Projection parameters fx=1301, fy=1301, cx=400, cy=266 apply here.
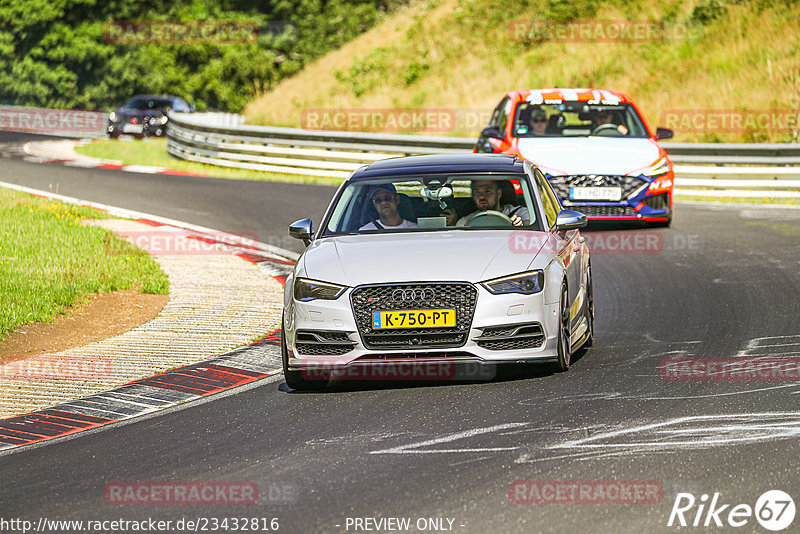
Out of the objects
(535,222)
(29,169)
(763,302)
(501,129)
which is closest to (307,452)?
(535,222)

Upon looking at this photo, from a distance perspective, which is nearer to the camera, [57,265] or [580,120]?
[57,265]

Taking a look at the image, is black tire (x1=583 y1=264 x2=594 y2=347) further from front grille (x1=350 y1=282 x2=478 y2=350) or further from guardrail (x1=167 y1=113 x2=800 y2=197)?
guardrail (x1=167 y1=113 x2=800 y2=197)

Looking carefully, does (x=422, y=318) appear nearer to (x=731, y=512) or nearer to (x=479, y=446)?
(x=479, y=446)

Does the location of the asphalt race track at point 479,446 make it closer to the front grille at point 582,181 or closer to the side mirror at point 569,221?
the side mirror at point 569,221

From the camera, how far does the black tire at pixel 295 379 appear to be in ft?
28.1

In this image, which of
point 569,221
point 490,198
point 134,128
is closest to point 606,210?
point 490,198

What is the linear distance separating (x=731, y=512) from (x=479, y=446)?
5.34ft

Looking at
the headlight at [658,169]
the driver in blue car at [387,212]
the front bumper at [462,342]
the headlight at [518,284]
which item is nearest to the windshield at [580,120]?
the headlight at [658,169]

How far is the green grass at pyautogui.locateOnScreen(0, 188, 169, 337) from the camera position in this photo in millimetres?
12328

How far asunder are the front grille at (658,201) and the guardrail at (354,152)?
553 cm

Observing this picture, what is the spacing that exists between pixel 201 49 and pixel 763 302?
52.8 meters

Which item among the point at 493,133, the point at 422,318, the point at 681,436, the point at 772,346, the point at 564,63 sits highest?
the point at 564,63

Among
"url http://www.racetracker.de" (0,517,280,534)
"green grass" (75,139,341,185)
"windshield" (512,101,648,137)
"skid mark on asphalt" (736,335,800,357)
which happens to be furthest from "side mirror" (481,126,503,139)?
"url http://www.racetracker.de" (0,517,280,534)

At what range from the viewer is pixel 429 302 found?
8.22 metres
